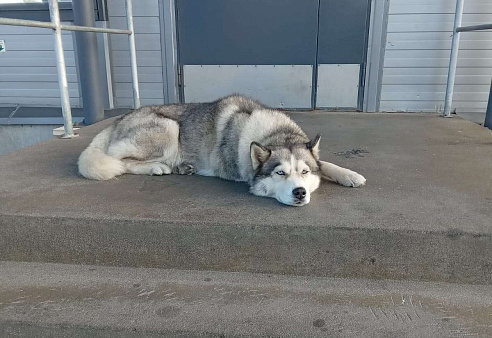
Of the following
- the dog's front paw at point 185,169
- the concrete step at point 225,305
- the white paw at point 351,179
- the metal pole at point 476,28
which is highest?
the metal pole at point 476,28

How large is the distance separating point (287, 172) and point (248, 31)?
3.28 m

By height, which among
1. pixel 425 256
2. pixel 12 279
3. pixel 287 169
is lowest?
pixel 12 279

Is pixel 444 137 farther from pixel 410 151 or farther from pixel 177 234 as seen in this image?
pixel 177 234

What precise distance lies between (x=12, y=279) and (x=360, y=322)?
5.59 ft

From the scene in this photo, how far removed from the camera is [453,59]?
14.9 feet

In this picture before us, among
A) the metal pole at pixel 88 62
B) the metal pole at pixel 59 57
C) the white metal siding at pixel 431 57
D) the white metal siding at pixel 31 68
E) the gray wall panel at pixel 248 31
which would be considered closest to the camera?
the metal pole at pixel 59 57

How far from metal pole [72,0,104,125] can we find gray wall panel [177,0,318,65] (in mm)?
1146

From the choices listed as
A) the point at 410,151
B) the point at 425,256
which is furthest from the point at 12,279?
the point at 410,151

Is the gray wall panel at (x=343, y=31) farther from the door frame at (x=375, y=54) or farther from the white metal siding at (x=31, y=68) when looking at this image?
the white metal siding at (x=31, y=68)

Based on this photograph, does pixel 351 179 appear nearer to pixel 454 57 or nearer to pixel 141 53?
pixel 454 57

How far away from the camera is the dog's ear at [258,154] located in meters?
2.41

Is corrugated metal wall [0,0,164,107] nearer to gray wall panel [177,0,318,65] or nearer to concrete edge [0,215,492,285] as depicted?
gray wall panel [177,0,318,65]

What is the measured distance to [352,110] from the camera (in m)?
5.25

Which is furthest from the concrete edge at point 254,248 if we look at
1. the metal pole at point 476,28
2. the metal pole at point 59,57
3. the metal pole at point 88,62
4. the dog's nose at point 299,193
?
the metal pole at point 88,62
